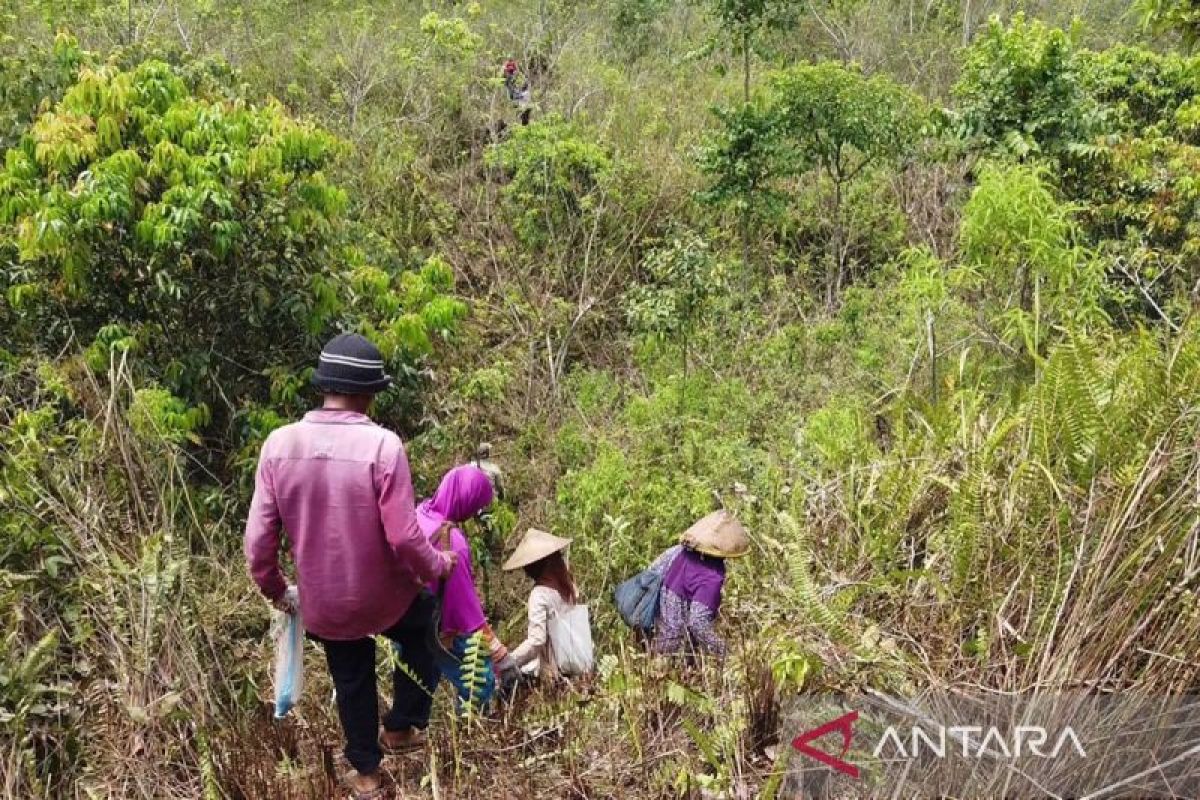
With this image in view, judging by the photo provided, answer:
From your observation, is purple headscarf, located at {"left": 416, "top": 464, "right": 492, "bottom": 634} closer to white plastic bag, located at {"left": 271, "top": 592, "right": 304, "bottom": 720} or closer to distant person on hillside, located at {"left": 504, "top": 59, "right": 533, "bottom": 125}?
white plastic bag, located at {"left": 271, "top": 592, "right": 304, "bottom": 720}

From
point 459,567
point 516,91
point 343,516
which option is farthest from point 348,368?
point 516,91

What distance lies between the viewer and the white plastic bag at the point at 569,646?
3123mm

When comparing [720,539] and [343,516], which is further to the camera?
[720,539]

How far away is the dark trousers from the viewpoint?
2.62m

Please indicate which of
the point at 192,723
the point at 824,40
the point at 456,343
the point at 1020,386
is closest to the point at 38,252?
the point at 192,723

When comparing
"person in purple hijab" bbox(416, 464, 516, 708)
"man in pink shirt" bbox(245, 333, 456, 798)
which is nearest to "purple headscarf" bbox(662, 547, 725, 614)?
"person in purple hijab" bbox(416, 464, 516, 708)

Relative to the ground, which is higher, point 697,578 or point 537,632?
point 697,578

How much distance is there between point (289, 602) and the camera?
258 centimetres

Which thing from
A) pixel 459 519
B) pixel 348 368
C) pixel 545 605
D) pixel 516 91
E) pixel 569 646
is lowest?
pixel 569 646

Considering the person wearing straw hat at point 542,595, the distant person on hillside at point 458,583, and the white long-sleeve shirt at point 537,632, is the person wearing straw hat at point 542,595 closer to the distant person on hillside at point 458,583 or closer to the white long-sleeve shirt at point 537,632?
the white long-sleeve shirt at point 537,632

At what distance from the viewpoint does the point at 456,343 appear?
21.9ft

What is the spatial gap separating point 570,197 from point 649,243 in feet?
2.71

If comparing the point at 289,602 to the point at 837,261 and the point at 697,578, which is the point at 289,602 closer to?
the point at 697,578

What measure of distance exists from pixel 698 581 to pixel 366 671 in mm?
1143
